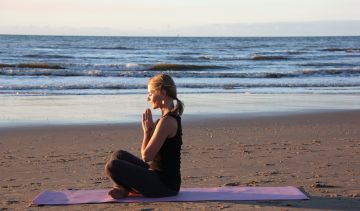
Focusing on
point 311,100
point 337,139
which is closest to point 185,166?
point 337,139

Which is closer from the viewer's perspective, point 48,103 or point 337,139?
point 337,139

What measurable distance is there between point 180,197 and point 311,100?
10.5m

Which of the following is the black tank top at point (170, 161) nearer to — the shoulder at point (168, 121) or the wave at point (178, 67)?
the shoulder at point (168, 121)

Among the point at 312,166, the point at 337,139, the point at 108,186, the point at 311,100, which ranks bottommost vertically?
the point at 108,186

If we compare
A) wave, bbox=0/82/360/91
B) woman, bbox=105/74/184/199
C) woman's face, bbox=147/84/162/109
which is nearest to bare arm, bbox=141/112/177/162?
woman, bbox=105/74/184/199

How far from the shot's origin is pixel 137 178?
556 cm

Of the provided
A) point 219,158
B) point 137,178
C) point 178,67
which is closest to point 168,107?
point 137,178

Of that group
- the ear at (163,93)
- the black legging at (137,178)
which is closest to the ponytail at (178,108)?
the ear at (163,93)

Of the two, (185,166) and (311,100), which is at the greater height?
(311,100)

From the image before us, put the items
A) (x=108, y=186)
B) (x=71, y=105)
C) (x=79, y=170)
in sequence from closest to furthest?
(x=108, y=186) → (x=79, y=170) → (x=71, y=105)

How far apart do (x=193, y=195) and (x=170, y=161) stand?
405mm

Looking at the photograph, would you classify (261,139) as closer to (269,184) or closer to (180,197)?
(269,184)

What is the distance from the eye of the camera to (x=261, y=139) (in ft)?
30.6

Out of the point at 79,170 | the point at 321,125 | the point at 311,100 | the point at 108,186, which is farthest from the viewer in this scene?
the point at 311,100
